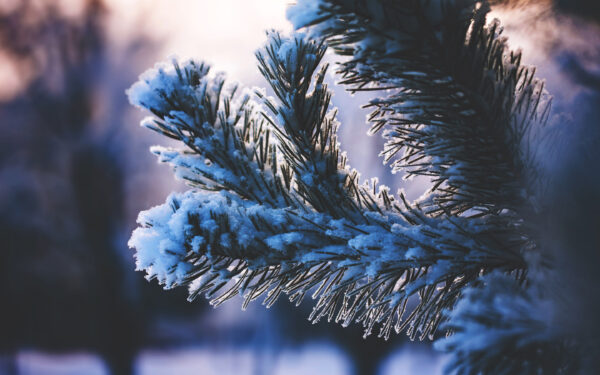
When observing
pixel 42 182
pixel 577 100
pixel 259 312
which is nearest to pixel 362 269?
pixel 577 100

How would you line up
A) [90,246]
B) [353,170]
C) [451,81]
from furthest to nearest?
[90,246] < [353,170] < [451,81]

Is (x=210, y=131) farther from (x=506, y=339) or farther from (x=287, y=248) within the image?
(x=506, y=339)

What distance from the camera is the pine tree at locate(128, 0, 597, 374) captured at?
0.39 m

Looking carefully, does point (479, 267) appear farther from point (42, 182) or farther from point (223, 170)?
point (42, 182)

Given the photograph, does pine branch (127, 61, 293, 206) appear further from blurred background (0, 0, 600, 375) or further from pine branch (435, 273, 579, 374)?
blurred background (0, 0, 600, 375)

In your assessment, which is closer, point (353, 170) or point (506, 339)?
point (506, 339)

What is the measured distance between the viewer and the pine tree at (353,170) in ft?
1.27

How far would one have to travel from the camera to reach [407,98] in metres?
0.43

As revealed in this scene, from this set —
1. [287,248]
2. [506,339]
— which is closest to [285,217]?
[287,248]

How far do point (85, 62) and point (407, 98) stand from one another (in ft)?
17.4

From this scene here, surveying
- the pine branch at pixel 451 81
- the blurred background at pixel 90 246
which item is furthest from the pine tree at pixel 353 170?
the blurred background at pixel 90 246

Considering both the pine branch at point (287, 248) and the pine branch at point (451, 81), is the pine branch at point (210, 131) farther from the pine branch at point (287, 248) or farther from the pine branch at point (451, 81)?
the pine branch at point (451, 81)

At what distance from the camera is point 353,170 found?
1.67ft

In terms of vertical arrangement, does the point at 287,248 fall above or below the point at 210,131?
below
